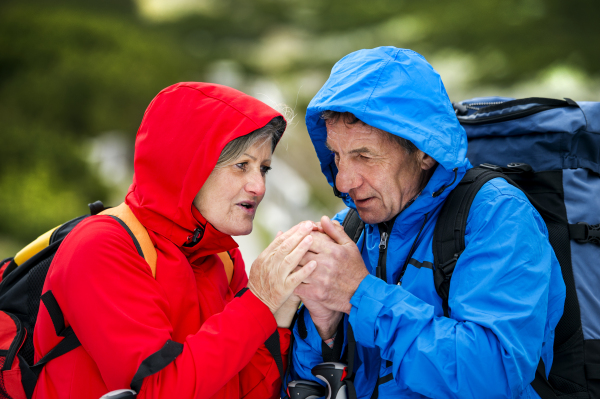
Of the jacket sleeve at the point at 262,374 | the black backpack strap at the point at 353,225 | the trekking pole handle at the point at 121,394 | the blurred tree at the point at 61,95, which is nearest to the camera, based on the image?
the trekking pole handle at the point at 121,394

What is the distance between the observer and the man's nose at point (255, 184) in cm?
219

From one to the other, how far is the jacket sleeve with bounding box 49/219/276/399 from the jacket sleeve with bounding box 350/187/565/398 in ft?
1.87

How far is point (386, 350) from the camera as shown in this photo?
1858mm

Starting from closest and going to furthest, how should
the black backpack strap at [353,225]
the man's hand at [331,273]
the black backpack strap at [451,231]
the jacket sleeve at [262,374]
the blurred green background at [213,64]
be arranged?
the black backpack strap at [451,231] → the man's hand at [331,273] → the jacket sleeve at [262,374] → the black backpack strap at [353,225] → the blurred green background at [213,64]

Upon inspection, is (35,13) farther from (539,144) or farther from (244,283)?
(539,144)

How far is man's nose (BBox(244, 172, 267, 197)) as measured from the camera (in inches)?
86.3

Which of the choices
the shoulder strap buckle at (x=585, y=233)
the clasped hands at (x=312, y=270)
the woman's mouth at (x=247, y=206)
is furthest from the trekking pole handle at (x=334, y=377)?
the shoulder strap buckle at (x=585, y=233)

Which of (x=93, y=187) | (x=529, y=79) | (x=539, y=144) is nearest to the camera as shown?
(x=539, y=144)

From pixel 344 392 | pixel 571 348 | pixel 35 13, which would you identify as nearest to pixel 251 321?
pixel 344 392

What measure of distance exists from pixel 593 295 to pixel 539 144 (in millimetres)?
749

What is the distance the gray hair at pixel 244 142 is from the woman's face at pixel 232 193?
18mm

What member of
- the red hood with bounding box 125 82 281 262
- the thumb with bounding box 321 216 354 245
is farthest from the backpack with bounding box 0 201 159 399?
the thumb with bounding box 321 216 354 245

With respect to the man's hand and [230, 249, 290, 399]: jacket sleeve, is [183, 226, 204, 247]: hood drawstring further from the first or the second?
[230, 249, 290, 399]: jacket sleeve

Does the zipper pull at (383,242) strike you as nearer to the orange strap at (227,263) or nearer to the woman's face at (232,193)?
the woman's face at (232,193)
